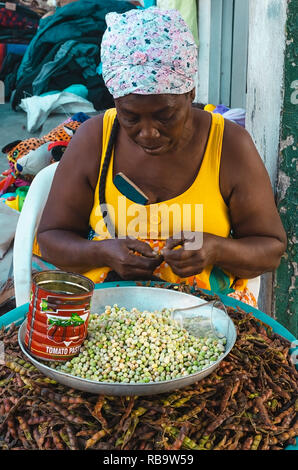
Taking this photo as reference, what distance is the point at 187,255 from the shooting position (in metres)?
1.74

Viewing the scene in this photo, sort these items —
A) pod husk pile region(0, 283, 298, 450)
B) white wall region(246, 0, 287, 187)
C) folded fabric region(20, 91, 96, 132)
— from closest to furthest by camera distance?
pod husk pile region(0, 283, 298, 450), white wall region(246, 0, 287, 187), folded fabric region(20, 91, 96, 132)

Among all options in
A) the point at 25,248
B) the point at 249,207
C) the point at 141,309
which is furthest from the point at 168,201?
the point at 25,248

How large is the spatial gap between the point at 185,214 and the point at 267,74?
0.79m

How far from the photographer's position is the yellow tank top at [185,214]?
2.02 m

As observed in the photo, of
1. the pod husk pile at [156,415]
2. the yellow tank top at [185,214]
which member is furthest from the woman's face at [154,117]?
the pod husk pile at [156,415]

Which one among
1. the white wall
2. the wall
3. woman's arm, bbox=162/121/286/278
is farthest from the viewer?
the wall

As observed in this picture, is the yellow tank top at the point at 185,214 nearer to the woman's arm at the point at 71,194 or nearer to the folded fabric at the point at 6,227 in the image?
the woman's arm at the point at 71,194

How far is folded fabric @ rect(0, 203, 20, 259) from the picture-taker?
3.46 metres

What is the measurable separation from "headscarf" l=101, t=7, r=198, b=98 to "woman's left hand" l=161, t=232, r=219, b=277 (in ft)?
1.60

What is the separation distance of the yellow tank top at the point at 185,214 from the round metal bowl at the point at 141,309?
283 mm

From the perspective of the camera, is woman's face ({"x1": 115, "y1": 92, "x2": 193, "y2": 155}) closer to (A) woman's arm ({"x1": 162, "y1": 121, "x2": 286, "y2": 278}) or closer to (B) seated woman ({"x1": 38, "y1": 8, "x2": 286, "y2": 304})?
(B) seated woman ({"x1": 38, "y1": 8, "x2": 286, "y2": 304})

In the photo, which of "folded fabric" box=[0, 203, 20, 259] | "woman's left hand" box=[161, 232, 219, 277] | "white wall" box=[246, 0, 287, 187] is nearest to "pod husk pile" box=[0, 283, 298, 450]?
"woman's left hand" box=[161, 232, 219, 277]

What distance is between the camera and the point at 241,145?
2020 millimetres

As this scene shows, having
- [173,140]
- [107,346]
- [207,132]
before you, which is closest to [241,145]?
[207,132]
